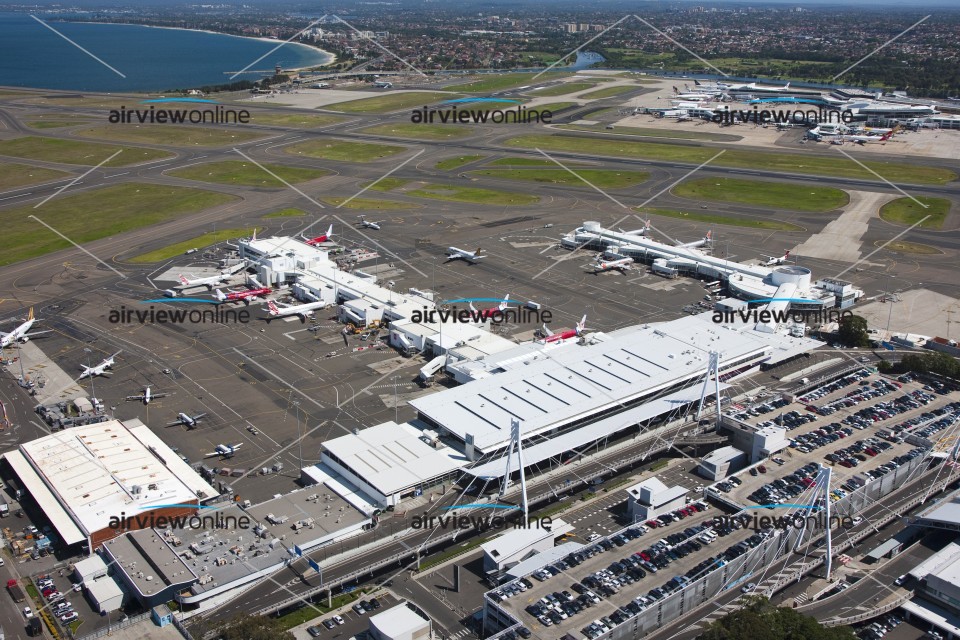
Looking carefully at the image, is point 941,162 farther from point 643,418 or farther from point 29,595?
point 29,595

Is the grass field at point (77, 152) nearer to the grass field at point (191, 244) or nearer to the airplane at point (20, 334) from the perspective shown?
the grass field at point (191, 244)

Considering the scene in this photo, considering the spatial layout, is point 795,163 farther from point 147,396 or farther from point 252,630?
point 252,630

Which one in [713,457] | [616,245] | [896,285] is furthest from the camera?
[616,245]

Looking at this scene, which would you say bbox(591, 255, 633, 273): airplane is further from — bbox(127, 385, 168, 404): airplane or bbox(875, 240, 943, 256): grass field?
bbox(127, 385, 168, 404): airplane

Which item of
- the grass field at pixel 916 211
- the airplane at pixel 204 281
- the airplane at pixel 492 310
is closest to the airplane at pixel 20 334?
the airplane at pixel 204 281

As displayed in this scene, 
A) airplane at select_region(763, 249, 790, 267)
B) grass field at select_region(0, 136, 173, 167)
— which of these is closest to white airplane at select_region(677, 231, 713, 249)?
airplane at select_region(763, 249, 790, 267)

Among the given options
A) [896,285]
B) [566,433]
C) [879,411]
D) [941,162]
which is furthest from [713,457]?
[941,162]

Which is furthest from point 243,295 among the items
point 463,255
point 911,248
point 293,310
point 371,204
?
point 911,248
